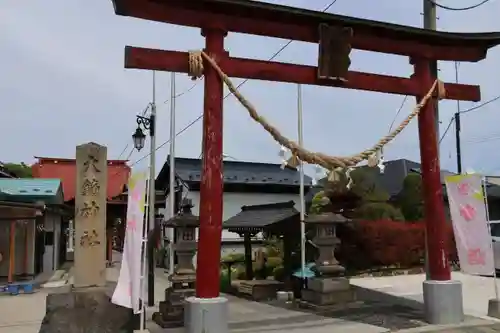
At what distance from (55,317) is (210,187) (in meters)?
3.43

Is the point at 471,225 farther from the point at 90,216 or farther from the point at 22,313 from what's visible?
the point at 22,313

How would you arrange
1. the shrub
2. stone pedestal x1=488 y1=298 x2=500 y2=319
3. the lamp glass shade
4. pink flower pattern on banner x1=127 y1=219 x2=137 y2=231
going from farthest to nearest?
the shrub
the lamp glass shade
stone pedestal x1=488 y1=298 x2=500 y2=319
pink flower pattern on banner x1=127 y1=219 x2=137 y2=231

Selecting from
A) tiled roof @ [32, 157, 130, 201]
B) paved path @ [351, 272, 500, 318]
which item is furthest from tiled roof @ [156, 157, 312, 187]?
paved path @ [351, 272, 500, 318]

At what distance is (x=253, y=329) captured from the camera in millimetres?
9695

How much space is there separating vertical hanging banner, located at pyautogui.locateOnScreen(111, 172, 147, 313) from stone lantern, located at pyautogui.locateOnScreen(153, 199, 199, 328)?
226 centimetres

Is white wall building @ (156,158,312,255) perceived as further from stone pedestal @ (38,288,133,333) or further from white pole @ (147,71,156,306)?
stone pedestal @ (38,288,133,333)

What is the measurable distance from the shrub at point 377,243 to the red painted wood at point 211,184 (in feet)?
35.0

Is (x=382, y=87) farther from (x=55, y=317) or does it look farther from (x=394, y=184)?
(x=394, y=184)

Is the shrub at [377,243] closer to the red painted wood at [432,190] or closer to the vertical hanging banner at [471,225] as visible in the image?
the vertical hanging banner at [471,225]

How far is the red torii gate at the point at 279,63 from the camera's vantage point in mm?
8336

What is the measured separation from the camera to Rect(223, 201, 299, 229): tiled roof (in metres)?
15.4

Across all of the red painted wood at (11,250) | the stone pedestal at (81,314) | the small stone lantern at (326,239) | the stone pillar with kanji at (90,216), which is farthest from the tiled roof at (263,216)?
the red painted wood at (11,250)

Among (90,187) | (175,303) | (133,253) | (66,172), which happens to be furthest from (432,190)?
(66,172)

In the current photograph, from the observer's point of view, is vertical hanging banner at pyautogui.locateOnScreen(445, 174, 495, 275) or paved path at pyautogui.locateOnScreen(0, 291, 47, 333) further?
paved path at pyautogui.locateOnScreen(0, 291, 47, 333)
